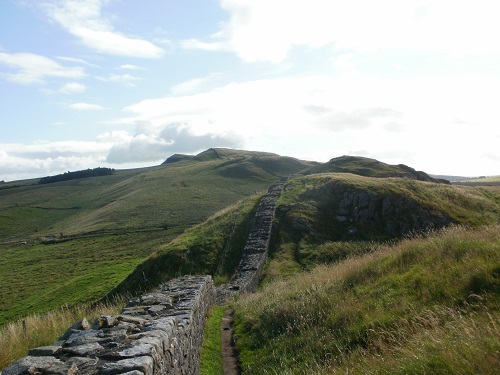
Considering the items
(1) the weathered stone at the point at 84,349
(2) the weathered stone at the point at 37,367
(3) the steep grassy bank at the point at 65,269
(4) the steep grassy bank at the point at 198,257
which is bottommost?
(3) the steep grassy bank at the point at 65,269

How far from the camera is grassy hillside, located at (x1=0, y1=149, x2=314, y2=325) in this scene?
149ft

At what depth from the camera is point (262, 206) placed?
40.8 metres

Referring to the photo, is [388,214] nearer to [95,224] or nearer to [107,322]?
[107,322]

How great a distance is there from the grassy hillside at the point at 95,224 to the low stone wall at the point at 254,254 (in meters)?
5.79

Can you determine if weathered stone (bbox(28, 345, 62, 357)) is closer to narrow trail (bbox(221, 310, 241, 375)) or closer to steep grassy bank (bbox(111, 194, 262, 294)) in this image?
narrow trail (bbox(221, 310, 241, 375))

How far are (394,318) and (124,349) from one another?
5255 mm


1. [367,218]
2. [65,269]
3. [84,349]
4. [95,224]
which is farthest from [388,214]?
[95,224]

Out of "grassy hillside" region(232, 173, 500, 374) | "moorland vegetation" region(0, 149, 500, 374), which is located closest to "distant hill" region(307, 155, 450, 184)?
"moorland vegetation" region(0, 149, 500, 374)

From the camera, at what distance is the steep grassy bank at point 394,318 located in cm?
587

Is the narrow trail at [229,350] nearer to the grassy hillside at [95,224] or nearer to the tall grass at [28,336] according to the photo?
A: the tall grass at [28,336]

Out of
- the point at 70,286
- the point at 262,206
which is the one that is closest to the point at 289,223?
the point at 262,206

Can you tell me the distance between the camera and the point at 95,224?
8444 cm

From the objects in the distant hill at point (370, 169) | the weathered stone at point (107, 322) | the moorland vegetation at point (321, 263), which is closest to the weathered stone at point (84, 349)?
the weathered stone at point (107, 322)

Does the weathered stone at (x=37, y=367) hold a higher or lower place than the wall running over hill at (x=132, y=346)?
higher
